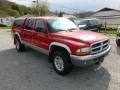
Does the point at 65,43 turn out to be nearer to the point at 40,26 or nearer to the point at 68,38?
the point at 68,38

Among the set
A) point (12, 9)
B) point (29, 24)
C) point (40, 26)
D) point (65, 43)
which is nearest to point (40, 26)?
point (40, 26)

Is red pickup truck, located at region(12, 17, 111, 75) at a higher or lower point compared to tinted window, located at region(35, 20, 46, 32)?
lower

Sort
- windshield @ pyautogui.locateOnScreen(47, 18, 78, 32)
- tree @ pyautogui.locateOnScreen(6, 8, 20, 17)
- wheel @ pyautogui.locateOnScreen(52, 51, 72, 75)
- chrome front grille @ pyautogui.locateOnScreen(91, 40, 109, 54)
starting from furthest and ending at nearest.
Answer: tree @ pyautogui.locateOnScreen(6, 8, 20, 17)
windshield @ pyautogui.locateOnScreen(47, 18, 78, 32)
wheel @ pyautogui.locateOnScreen(52, 51, 72, 75)
chrome front grille @ pyautogui.locateOnScreen(91, 40, 109, 54)

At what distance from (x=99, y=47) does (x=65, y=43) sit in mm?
1050

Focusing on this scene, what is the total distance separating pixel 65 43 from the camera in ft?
16.0

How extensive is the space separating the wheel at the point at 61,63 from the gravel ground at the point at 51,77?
0.17 meters

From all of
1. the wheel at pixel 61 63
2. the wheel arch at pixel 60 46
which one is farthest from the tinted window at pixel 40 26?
the wheel at pixel 61 63

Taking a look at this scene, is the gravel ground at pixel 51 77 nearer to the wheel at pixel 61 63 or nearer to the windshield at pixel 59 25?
the wheel at pixel 61 63

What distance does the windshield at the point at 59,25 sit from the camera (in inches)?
227

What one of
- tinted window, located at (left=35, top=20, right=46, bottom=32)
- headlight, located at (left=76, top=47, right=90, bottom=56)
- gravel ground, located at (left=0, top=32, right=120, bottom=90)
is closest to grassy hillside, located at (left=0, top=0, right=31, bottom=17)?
tinted window, located at (left=35, top=20, right=46, bottom=32)

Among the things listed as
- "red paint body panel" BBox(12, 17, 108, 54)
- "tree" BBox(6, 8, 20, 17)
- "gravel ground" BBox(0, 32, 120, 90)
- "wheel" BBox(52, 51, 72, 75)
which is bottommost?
"gravel ground" BBox(0, 32, 120, 90)

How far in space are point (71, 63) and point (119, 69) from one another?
1.78 metres

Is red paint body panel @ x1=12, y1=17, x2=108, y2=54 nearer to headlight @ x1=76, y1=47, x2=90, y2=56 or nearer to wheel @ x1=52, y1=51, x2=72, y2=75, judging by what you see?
headlight @ x1=76, y1=47, x2=90, y2=56

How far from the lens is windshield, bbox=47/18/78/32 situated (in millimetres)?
5770
